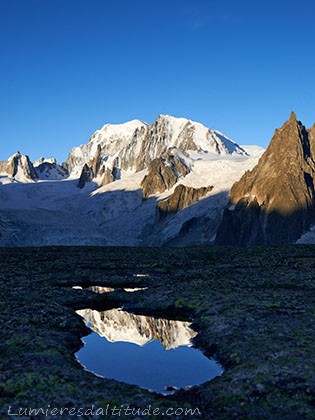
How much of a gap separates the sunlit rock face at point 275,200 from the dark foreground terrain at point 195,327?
95085 mm

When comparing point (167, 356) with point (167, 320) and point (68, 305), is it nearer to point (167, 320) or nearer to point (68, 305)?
point (167, 320)

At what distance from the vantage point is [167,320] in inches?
746

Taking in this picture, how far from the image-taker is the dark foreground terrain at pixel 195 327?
34.3ft

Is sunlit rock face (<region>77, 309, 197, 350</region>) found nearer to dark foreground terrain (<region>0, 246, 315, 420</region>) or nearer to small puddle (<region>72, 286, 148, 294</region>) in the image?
dark foreground terrain (<region>0, 246, 315, 420</region>)

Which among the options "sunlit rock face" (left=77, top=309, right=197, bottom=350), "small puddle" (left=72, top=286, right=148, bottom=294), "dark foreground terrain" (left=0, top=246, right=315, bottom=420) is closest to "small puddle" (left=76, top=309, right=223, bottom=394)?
"sunlit rock face" (left=77, top=309, right=197, bottom=350)

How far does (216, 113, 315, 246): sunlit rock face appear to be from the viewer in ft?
421

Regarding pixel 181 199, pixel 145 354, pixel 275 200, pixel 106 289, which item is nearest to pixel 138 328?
pixel 145 354

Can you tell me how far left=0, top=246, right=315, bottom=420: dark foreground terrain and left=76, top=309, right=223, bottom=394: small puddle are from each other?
1.81ft

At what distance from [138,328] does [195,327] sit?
2237 mm

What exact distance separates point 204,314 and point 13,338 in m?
7.76

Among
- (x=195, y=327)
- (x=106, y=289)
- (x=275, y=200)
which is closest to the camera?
(x=195, y=327)

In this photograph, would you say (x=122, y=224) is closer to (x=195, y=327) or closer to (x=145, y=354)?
(x=195, y=327)

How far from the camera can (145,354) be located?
14805 millimetres

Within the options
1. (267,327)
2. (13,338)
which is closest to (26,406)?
(13,338)
